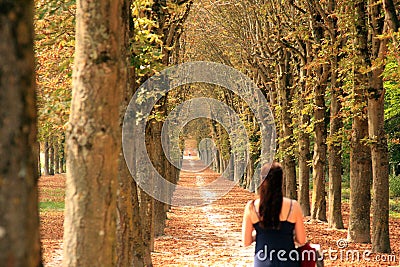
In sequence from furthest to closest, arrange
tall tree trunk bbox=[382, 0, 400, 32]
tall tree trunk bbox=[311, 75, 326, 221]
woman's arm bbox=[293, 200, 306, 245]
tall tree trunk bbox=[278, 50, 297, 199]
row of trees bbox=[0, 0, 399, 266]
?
tall tree trunk bbox=[278, 50, 297, 199], tall tree trunk bbox=[311, 75, 326, 221], tall tree trunk bbox=[382, 0, 400, 32], woman's arm bbox=[293, 200, 306, 245], row of trees bbox=[0, 0, 399, 266]

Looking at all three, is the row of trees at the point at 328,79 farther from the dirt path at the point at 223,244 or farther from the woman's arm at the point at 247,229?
the woman's arm at the point at 247,229

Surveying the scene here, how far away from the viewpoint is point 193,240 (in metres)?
21.7

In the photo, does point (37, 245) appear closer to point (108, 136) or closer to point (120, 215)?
point (108, 136)

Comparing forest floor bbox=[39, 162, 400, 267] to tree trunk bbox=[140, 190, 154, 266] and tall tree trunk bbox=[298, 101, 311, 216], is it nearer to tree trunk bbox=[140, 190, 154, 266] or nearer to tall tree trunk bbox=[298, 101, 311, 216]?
tree trunk bbox=[140, 190, 154, 266]

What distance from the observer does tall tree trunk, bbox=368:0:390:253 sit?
16.0 meters

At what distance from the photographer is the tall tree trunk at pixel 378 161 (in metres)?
16.0

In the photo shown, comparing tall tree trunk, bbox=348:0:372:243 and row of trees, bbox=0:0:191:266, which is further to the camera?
tall tree trunk, bbox=348:0:372:243

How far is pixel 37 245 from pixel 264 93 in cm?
3723

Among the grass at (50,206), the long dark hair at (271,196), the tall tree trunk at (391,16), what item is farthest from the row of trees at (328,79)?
the grass at (50,206)

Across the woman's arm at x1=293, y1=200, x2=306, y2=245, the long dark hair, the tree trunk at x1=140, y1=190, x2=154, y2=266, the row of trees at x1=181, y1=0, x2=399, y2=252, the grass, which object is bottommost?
the grass

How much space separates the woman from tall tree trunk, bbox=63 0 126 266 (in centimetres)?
140

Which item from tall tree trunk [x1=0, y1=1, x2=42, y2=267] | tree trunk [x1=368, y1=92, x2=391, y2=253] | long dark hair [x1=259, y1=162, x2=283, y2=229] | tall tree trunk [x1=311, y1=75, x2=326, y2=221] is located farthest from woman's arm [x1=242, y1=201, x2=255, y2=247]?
tall tree trunk [x1=311, y1=75, x2=326, y2=221]

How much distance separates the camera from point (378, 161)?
1611 centimetres

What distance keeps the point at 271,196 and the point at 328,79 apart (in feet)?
68.3
